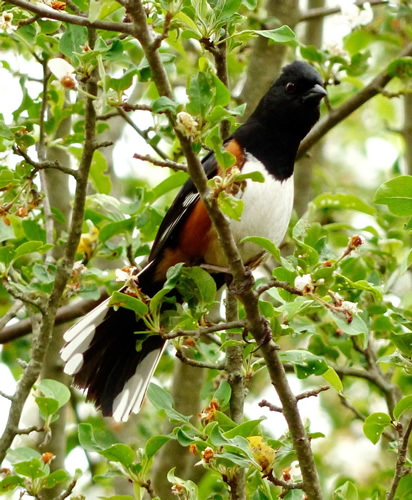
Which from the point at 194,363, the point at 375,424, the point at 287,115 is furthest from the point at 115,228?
the point at 375,424

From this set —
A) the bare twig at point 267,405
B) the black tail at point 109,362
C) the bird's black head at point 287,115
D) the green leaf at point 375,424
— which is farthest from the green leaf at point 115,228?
the green leaf at point 375,424

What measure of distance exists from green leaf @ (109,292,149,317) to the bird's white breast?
3.12 ft

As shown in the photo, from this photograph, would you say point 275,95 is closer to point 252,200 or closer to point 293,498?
point 252,200

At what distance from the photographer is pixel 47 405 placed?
10.8ft

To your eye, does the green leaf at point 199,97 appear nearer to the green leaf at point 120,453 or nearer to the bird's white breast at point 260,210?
the green leaf at point 120,453

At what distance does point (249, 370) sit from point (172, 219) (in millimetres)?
899

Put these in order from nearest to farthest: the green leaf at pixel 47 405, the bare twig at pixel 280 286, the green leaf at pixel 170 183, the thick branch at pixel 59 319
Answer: the bare twig at pixel 280 286 < the green leaf at pixel 47 405 < the green leaf at pixel 170 183 < the thick branch at pixel 59 319

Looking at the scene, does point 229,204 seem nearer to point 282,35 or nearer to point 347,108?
point 282,35

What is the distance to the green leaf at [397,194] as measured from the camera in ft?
8.73

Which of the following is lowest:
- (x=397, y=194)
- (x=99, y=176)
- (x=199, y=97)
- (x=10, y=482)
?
(x=10, y=482)

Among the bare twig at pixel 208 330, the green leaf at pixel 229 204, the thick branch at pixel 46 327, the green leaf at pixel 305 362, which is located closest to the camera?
the green leaf at pixel 229 204

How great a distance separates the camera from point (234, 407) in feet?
10.5

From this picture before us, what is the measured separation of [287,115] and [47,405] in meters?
1.83

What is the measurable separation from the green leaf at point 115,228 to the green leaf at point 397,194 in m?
1.34
